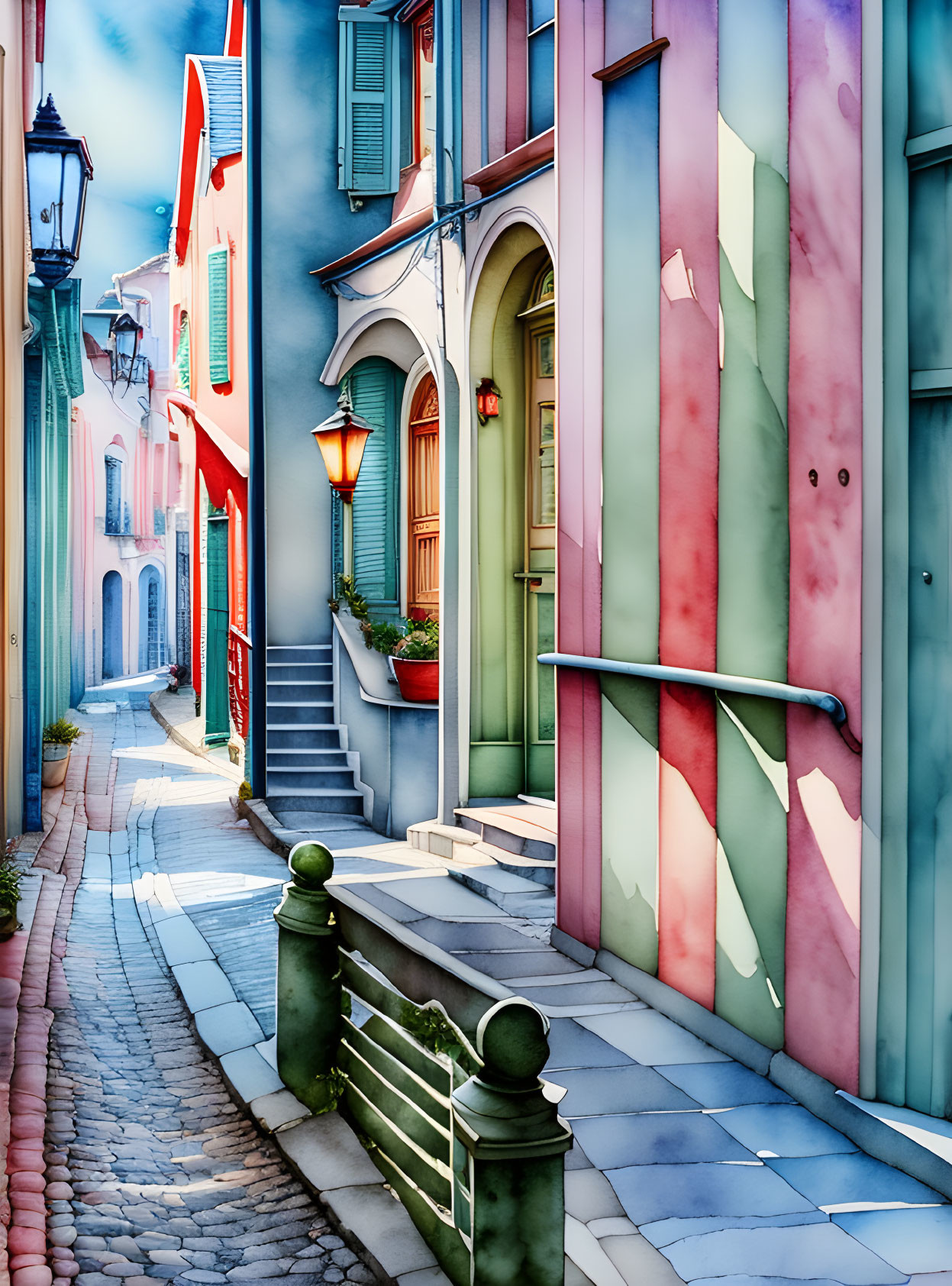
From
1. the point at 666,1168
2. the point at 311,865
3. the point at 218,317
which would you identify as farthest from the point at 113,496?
the point at 666,1168

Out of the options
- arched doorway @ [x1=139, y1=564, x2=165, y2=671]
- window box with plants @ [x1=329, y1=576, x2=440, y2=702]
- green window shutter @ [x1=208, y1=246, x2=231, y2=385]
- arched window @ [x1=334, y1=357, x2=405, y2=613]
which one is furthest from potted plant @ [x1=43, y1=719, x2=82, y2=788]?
arched doorway @ [x1=139, y1=564, x2=165, y2=671]

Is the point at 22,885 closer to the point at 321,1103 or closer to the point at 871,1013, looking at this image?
the point at 321,1103

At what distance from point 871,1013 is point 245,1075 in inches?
92.8

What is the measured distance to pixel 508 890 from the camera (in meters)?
6.13

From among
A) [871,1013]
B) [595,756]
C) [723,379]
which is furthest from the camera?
[595,756]

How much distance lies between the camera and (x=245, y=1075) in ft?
14.4

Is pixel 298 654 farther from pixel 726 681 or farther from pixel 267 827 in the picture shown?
pixel 726 681

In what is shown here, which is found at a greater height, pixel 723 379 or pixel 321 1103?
pixel 723 379

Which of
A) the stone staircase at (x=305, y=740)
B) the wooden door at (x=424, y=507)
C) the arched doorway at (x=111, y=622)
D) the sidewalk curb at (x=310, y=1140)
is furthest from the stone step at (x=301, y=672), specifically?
the arched doorway at (x=111, y=622)

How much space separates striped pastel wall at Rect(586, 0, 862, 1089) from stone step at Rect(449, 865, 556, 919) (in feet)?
3.30

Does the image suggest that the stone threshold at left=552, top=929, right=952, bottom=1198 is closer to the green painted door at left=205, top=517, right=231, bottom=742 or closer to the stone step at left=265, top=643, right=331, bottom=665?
the stone step at left=265, top=643, right=331, bottom=665

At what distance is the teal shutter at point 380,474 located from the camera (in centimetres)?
1065

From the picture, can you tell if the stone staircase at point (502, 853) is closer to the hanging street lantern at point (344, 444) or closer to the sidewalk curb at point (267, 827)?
the sidewalk curb at point (267, 827)

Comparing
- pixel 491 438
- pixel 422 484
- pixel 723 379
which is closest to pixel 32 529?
Result: pixel 422 484
